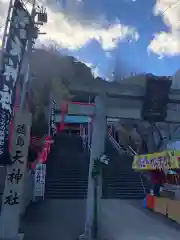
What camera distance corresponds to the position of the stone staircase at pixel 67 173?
58.6ft

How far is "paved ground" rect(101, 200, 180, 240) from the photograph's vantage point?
9.93 meters

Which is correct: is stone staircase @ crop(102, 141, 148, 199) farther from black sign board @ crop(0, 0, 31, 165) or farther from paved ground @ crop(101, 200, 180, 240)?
black sign board @ crop(0, 0, 31, 165)

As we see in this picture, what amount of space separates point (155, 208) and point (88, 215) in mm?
6481

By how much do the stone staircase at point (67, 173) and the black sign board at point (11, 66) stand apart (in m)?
10.8

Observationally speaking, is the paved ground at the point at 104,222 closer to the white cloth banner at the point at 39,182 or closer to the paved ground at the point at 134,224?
the paved ground at the point at 134,224

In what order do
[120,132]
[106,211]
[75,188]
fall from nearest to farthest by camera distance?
[106,211], [75,188], [120,132]

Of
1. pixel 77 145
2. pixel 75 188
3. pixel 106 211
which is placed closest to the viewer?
pixel 106 211

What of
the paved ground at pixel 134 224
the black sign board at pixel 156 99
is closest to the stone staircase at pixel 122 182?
the paved ground at pixel 134 224

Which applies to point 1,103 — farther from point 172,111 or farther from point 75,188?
point 75,188

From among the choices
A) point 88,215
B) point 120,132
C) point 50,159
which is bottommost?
point 88,215

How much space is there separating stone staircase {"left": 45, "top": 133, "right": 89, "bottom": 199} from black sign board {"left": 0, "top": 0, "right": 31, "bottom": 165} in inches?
426

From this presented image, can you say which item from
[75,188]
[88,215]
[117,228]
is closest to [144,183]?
[75,188]

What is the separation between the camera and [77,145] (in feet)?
95.0

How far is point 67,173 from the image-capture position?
20.4m
